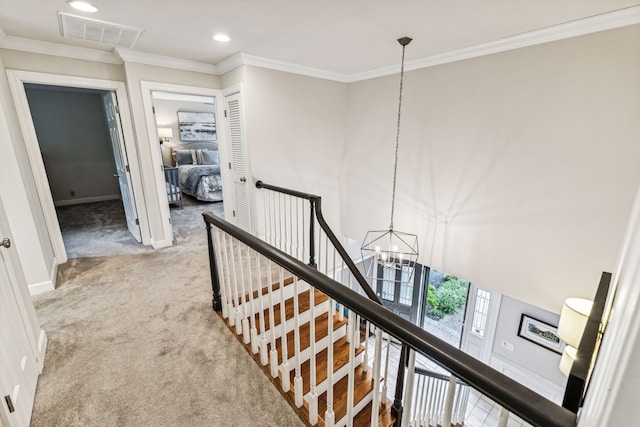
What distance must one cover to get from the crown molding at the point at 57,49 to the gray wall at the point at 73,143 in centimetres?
367

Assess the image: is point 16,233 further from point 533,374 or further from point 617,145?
point 533,374

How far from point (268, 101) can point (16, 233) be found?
9.25ft

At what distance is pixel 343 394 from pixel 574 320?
6.45 feet

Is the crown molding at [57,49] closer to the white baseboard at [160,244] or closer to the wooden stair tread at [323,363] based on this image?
the white baseboard at [160,244]

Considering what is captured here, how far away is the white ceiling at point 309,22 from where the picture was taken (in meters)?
2.04

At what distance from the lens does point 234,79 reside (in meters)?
3.47

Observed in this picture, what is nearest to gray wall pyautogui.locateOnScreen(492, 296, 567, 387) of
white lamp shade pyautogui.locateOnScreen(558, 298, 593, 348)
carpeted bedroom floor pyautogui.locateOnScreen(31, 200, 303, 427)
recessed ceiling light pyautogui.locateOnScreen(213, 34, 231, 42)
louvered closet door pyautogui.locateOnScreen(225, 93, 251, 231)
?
white lamp shade pyautogui.locateOnScreen(558, 298, 593, 348)

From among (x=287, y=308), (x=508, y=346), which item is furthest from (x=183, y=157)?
(x=508, y=346)

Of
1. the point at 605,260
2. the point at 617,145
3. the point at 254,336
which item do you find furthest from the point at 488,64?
the point at 254,336

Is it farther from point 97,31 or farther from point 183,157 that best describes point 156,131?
point 183,157

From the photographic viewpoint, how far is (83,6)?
6.76ft

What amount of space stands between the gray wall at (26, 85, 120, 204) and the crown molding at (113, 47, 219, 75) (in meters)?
3.92

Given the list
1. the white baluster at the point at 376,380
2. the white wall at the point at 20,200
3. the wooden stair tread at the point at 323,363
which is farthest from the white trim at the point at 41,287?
the white baluster at the point at 376,380

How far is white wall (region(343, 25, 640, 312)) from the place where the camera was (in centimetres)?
233
